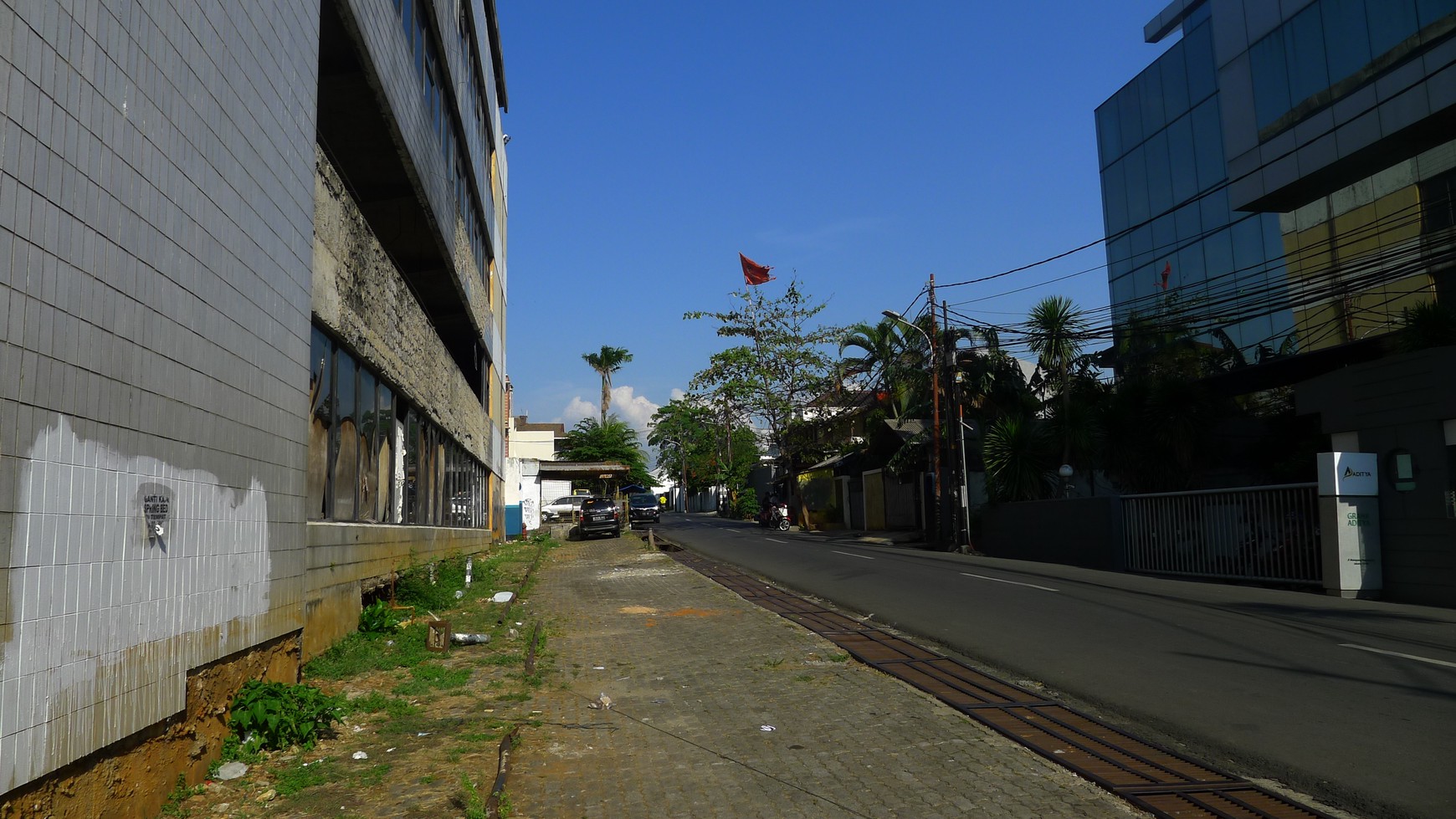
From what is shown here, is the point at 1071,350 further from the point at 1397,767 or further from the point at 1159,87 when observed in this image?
the point at 1397,767

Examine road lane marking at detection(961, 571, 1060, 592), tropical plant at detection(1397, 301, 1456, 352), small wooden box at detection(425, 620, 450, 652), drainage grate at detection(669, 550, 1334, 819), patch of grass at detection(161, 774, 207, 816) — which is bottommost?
drainage grate at detection(669, 550, 1334, 819)

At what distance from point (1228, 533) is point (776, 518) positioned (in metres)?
31.5

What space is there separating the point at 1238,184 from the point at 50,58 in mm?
29684

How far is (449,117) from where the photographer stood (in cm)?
1942

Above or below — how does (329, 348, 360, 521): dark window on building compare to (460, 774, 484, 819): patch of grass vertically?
above

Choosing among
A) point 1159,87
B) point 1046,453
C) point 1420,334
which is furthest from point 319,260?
point 1159,87

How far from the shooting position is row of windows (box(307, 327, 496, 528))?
31.7ft

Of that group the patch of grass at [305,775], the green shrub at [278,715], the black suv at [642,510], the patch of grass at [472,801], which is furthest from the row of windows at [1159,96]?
the patch of grass at [305,775]

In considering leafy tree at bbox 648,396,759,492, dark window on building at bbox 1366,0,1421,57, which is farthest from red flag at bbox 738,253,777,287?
dark window on building at bbox 1366,0,1421,57

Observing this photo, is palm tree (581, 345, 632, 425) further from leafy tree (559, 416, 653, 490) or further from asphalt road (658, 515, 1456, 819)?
asphalt road (658, 515, 1456, 819)

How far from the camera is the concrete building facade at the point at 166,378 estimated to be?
395 centimetres

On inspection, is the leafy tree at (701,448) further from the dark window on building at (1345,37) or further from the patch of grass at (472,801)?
the patch of grass at (472,801)

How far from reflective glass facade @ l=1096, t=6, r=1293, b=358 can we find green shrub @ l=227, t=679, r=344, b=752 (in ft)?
93.7

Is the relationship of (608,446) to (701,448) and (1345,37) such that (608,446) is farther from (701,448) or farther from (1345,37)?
(1345,37)
